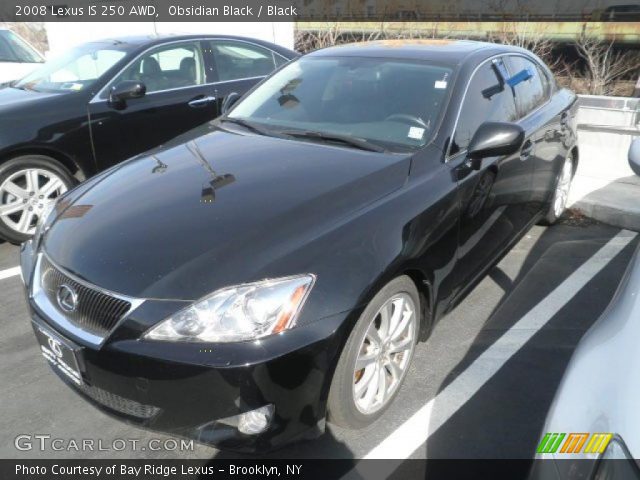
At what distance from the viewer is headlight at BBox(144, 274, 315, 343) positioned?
1970 millimetres

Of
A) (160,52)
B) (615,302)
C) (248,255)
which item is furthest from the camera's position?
(160,52)

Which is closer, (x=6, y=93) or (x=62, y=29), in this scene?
(x=6, y=93)

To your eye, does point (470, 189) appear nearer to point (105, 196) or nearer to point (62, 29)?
point (105, 196)

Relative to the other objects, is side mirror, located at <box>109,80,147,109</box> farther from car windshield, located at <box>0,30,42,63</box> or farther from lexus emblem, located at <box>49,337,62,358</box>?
car windshield, located at <box>0,30,42,63</box>

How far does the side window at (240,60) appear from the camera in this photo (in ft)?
18.4

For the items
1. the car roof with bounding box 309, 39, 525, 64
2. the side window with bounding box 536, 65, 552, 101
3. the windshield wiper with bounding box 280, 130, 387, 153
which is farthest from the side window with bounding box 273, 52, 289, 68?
the windshield wiper with bounding box 280, 130, 387, 153

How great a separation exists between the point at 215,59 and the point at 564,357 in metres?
4.29

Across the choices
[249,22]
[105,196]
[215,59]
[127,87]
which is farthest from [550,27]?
[105,196]

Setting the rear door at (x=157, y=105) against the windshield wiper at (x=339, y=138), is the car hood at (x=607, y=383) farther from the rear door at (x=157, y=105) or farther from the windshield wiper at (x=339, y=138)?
the rear door at (x=157, y=105)

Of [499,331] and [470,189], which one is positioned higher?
[470,189]

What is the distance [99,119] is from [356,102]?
2578mm

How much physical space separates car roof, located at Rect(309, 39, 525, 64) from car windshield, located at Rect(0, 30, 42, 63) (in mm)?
6188

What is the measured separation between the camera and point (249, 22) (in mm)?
12047

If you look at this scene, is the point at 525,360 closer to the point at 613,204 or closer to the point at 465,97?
the point at 465,97
